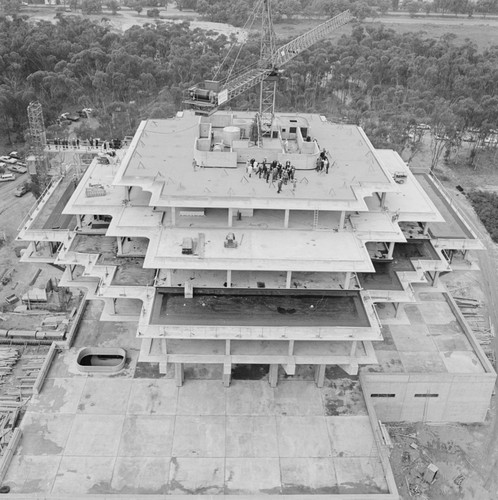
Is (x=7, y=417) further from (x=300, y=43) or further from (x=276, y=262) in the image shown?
(x=300, y=43)

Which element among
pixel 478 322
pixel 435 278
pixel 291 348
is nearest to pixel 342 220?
pixel 291 348

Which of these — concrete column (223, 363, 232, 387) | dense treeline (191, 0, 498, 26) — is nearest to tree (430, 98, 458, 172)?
concrete column (223, 363, 232, 387)

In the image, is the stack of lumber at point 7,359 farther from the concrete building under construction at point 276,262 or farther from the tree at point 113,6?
the tree at point 113,6

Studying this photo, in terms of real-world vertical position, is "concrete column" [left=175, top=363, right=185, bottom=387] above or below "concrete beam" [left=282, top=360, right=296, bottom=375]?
below

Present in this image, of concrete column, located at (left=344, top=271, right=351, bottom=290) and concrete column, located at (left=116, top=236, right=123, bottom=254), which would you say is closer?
concrete column, located at (left=344, top=271, right=351, bottom=290)

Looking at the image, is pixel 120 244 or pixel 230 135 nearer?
pixel 120 244

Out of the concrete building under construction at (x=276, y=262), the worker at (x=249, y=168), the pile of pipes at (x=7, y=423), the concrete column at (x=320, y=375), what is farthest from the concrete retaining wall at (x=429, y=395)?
the pile of pipes at (x=7, y=423)

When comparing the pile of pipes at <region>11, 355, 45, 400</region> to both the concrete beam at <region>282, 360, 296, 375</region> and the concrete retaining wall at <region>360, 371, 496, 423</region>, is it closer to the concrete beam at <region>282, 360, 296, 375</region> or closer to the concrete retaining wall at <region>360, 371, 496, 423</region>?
the concrete beam at <region>282, 360, 296, 375</region>

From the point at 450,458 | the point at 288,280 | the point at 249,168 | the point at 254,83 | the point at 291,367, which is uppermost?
the point at 254,83
